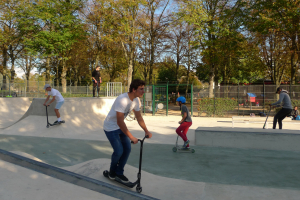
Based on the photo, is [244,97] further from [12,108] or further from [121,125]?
[121,125]

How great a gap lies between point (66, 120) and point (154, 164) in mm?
6450

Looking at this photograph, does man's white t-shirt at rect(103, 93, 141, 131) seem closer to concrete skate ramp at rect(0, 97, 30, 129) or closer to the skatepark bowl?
the skatepark bowl

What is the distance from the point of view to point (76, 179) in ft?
12.1

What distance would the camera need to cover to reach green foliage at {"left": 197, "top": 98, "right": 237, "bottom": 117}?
60.6 ft

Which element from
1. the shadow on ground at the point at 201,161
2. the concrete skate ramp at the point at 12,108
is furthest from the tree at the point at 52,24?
the shadow on ground at the point at 201,161

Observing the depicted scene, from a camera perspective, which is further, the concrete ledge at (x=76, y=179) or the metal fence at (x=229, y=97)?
the metal fence at (x=229, y=97)

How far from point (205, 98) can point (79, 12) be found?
19.0 meters

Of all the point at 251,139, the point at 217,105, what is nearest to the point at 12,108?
the point at 217,105

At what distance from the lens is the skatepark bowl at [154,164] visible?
3551 millimetres

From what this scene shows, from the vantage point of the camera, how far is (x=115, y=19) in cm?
2391

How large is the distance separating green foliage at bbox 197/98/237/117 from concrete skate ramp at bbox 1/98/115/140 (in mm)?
7729

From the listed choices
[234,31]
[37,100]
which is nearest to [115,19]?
[234,31]

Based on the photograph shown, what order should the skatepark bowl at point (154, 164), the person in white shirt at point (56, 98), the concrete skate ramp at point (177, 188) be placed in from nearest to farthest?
1. the skatepark bowl at point (154, 164)
2. the concrete skate ramp at point (177, 188)
3. the person in white shirt at point (56, 98)

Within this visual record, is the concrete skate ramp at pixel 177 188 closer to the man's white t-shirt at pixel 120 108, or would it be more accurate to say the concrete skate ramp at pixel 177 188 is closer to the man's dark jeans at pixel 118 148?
the man's dark jeans at pixel 118 148
